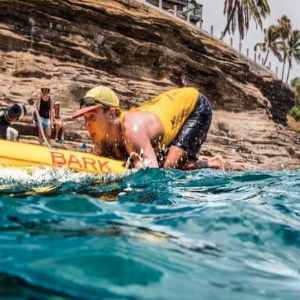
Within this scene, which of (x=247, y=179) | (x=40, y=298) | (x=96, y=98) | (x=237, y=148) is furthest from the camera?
(x=237, y=148)

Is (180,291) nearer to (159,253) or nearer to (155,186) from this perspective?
(159,253)

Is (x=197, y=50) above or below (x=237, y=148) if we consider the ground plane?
above

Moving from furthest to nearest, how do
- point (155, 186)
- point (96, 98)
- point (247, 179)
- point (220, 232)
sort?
point (247, 179), point (96, 98), point (155, 186), point (220, 232)

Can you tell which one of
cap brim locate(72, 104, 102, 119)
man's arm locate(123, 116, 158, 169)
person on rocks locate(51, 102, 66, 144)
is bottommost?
person on rocks locate(51, 102, 66, 144)

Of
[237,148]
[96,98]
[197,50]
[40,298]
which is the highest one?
[197,50]

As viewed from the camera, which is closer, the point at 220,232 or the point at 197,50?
the point at 220,232

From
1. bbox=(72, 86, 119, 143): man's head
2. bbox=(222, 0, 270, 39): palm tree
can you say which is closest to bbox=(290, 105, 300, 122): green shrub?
bbox=(222, 0, 270, 39): palm tree

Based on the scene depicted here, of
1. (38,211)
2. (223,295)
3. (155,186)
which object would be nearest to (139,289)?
(223,295)

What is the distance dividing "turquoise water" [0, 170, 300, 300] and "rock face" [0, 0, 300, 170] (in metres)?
10.4

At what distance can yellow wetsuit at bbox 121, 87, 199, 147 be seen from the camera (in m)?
5.93

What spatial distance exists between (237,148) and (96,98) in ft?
47.1

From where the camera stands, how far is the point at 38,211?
8.22 ft

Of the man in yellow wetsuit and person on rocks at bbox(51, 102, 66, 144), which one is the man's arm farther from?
person on rocks at bbox(51, 102, 66, 144)

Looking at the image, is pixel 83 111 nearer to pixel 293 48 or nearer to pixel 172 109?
pixel 172 109
